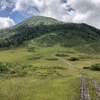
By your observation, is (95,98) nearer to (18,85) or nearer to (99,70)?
(18,85)

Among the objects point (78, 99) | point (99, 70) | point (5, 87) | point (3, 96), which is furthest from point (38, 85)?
point (99, 70)

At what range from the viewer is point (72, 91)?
52.2 meters

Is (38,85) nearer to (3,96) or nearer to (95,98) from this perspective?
(3,96)

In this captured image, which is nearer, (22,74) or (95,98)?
(95,98)

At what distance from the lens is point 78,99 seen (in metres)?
44.3

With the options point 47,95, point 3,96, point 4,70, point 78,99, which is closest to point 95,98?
point 78,99

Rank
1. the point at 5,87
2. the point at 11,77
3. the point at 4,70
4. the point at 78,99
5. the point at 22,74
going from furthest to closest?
the point at 4,70 → the point at 22,74 → the point at 11,77 → the point at 5,87 → the point at 78,99

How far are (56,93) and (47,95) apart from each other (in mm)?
3474

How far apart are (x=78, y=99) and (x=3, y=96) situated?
2052 cm

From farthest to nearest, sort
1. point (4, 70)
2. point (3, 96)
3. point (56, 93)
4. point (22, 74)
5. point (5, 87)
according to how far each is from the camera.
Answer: point (4, 70)
point (22, 74)
point (5, 87)
point (56, 93)
point (3, 96)

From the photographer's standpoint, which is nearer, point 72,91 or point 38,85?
point 72,91

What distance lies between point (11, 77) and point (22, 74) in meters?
7.16

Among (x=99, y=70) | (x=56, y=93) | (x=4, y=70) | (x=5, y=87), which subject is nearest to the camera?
(x=56, y=93)

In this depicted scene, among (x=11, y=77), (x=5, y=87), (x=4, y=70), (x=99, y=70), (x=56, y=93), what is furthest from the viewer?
(x=99, y=70)
